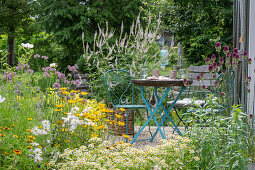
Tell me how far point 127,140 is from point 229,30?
237 inches

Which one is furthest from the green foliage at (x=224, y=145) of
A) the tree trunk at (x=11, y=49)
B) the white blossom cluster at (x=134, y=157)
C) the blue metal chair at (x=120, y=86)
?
the tree trunk at (x=11, y=49)

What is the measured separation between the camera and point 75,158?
2.33m

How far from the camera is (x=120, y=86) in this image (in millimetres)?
Result: 5152

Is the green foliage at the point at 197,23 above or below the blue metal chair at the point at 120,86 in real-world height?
above

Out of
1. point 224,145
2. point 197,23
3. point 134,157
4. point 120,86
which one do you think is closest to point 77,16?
point 197,23

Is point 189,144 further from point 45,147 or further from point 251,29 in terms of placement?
point 251,29

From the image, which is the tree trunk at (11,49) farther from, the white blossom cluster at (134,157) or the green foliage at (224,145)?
the green foliage at (224,145)

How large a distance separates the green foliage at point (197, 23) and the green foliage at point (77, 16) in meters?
1.30

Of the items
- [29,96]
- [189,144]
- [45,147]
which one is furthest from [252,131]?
[29,96]

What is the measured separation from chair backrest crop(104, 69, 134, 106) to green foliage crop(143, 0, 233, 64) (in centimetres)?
420

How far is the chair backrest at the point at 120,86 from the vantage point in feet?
16.6

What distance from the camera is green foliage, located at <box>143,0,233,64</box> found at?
29.0 ft

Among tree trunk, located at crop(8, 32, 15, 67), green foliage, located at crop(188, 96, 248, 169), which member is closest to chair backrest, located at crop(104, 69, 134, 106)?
green foliage, located at crop(188, 96, 248, 169)

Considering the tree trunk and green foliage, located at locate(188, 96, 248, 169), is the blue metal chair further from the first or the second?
the tree trunk
